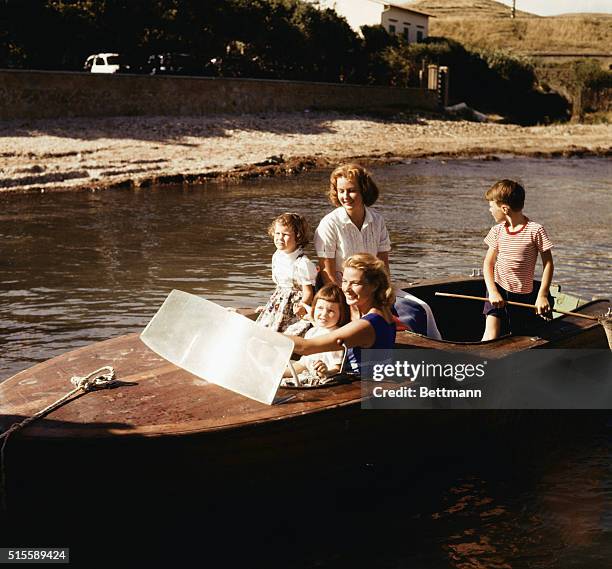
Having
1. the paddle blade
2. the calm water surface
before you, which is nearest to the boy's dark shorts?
the calm water surface

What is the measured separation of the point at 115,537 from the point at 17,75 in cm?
2327

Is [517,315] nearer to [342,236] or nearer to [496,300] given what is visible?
[496,300]

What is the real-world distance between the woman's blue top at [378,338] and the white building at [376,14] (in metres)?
41.7

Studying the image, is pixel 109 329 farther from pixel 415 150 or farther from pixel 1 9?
pixel 1 9

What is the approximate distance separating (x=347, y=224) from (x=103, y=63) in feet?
93.0

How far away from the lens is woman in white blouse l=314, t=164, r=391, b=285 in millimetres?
6199

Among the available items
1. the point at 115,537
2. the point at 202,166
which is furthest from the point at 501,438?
the point at 202,166

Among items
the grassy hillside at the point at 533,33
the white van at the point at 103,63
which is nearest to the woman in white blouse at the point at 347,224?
the white van at the point at 103,63

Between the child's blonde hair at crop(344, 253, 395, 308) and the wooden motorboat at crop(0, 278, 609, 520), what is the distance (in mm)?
515

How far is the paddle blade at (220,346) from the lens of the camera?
Answer: 17.1 feet

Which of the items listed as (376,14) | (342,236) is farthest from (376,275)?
(376,14)

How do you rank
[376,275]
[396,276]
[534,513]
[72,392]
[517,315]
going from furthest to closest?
[396,276]
[517,315]
[534,513]
[376,275]
[72,392]

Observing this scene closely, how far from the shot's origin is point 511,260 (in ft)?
22.2

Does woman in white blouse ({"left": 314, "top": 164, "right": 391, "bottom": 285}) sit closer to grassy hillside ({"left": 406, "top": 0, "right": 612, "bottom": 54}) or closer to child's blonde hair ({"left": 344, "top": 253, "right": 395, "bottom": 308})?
child's blonde hair ({"left": 344, "top": 253, "right": 395, "bottom": 308})
